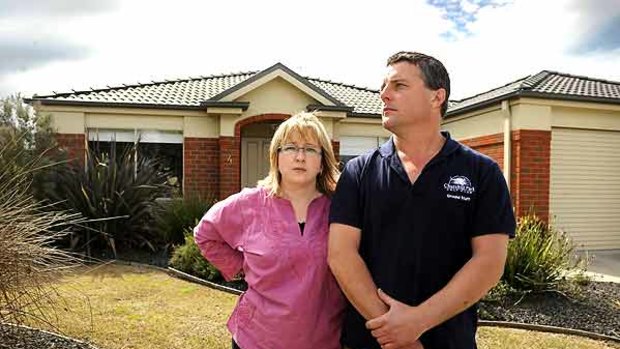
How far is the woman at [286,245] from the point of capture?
2.34 m

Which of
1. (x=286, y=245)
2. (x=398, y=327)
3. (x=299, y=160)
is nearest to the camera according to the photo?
(x=398, y=327)

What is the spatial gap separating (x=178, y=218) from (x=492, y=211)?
906 cm

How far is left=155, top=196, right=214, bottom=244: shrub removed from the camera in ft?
34.1

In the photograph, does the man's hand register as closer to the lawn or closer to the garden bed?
the lawn

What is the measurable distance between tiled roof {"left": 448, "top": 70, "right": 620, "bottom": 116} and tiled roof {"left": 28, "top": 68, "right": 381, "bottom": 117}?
9.82 feet

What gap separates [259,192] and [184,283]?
576cm

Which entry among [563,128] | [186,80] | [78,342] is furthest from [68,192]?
[563,128]

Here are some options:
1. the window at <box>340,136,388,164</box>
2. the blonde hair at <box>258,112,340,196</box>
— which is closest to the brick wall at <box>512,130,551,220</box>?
the window at <box>340,136,388,164</box>

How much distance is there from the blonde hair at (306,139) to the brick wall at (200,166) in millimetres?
11400

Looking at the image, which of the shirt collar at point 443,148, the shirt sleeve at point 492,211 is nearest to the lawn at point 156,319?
the shirt collar at point 443,148

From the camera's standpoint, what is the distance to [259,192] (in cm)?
259

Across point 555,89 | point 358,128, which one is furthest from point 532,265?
point 358,128

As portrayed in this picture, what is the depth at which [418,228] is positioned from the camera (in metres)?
2.04

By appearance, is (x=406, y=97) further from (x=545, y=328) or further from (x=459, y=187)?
(x=545, y=328)
